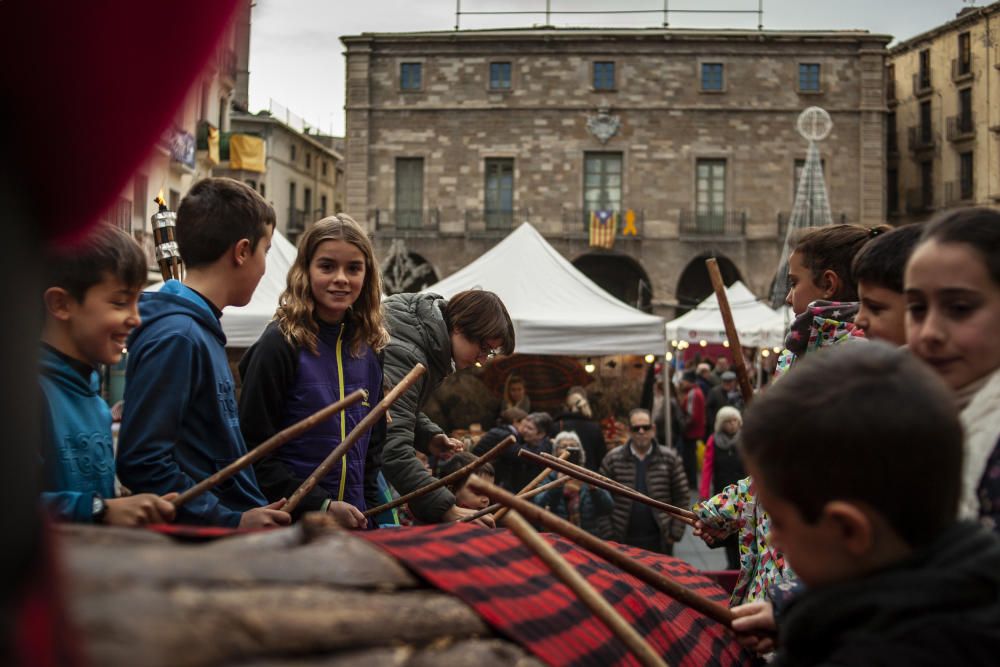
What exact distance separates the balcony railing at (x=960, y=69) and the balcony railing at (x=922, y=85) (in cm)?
144

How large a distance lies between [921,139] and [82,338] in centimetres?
4559

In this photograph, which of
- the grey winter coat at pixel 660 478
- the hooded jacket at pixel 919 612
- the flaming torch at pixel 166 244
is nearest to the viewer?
the hooded jacket at pixel 919 612

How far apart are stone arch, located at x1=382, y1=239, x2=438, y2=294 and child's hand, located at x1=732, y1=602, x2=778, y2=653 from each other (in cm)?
2728

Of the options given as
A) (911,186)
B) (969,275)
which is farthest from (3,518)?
(911,186)

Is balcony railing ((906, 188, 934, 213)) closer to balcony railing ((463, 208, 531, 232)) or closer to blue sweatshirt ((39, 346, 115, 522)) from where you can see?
balcony railing ((463, 208, 531, 232))

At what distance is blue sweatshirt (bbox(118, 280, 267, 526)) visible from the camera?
2594 mm

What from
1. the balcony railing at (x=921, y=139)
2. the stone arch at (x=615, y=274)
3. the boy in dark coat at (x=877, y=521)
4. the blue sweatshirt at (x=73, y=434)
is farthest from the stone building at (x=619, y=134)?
the boy in dark coat at (x=877, y=521)

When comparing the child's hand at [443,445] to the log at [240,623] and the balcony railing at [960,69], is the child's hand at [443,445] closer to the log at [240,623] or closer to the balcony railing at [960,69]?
the log at [240,623]

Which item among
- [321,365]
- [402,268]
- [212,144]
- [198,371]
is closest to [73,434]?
[198,371]

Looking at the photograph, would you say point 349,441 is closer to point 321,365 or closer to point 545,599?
point 545,599

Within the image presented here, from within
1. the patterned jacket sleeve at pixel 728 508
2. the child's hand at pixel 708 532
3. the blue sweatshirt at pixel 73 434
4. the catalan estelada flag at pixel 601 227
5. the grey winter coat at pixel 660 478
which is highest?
the catalan estelada flag at pixel 601 227

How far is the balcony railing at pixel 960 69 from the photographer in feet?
136

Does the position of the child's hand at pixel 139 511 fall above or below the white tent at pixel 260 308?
below

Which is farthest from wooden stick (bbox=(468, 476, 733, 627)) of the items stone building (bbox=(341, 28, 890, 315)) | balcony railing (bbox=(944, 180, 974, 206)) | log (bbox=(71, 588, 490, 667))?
balcony railing (bbox=(944, 180, 974, 206))
